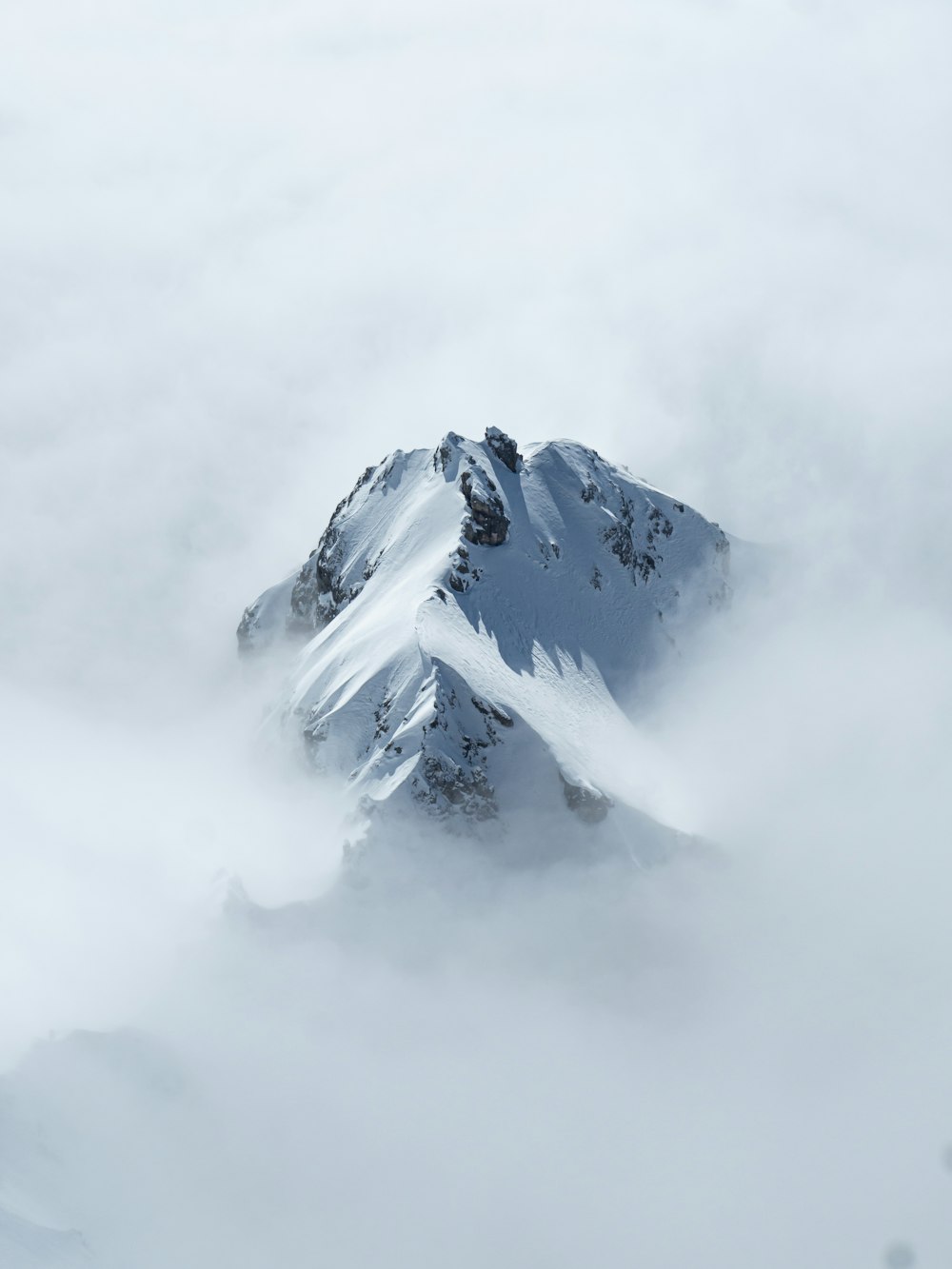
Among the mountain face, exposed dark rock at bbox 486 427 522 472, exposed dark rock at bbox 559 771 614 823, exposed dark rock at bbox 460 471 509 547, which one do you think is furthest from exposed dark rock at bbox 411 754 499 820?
exposed dark rock at bbox 486 427 522 472

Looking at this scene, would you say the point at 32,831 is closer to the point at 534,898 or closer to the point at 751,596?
the point at 534,898

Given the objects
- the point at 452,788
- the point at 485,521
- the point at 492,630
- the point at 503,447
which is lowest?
the point at 452,788

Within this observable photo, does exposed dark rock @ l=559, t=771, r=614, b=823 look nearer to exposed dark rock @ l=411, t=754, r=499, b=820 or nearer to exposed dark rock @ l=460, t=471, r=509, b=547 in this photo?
exposed dark rock @ l=411, t=754, r=499, b=820

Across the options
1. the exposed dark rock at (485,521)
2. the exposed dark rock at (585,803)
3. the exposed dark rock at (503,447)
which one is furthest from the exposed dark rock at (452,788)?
the exposed dark rock at (503,447)

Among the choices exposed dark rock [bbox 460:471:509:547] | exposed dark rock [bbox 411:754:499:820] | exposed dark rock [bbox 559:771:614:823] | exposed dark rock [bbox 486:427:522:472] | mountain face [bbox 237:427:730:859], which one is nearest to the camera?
exposed dark rock [bbox 411:754:499:820]

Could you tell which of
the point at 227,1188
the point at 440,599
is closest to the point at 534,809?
the point at 440,599

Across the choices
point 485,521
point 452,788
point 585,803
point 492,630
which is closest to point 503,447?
point 485,521

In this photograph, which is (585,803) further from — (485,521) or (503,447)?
(503,447)

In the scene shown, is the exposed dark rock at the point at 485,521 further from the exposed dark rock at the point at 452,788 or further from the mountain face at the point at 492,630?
the exposed dark rock at the point at 452,788
